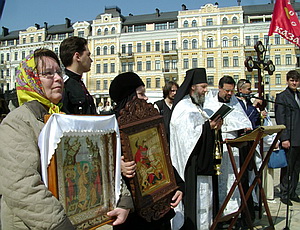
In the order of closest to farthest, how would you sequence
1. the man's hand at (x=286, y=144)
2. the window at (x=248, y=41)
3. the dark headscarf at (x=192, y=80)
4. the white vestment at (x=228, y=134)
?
the dark headscarf at (x=192, y=80)
the white vestment at (x=228, y=134)
the man's hand at (x=286, y=144)
the window at (x=248, y=41)

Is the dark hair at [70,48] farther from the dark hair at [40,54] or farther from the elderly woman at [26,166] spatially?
the elderly woman at [26,166]

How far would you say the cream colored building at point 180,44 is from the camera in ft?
153

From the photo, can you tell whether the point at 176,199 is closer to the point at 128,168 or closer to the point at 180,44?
the point at 128,168

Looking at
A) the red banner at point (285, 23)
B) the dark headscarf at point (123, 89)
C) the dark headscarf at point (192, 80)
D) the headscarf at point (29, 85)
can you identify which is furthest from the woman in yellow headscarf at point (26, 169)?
the red banner at point (285, 23)

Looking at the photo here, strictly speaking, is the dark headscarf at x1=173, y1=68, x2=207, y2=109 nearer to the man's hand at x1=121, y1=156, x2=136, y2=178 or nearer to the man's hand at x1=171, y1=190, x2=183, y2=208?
the man's hand at x1=171, y1=190, x2=183, y2=208

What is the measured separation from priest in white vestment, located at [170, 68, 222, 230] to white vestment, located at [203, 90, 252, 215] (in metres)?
0.55

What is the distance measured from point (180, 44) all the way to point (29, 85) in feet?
163

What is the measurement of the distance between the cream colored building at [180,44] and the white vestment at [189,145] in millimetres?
42905

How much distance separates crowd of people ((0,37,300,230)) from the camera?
1.37 meters

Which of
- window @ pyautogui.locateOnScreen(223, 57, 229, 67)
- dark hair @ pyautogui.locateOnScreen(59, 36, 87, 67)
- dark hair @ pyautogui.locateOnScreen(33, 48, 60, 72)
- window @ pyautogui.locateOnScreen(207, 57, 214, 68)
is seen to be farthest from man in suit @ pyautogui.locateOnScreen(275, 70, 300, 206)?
window @ pyautogui.locateOnScreen(207, 57, 214, 68)

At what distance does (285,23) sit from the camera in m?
7.13

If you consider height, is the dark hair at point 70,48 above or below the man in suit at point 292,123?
above

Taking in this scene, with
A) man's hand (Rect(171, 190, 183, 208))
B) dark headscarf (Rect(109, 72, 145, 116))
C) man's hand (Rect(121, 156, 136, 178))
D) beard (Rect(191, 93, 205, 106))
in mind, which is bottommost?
man's hand (Rect(171, 190, 183, 208))

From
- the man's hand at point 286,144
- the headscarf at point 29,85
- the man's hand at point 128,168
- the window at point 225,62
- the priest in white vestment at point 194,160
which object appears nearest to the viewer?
the headscarf at point 29,85
